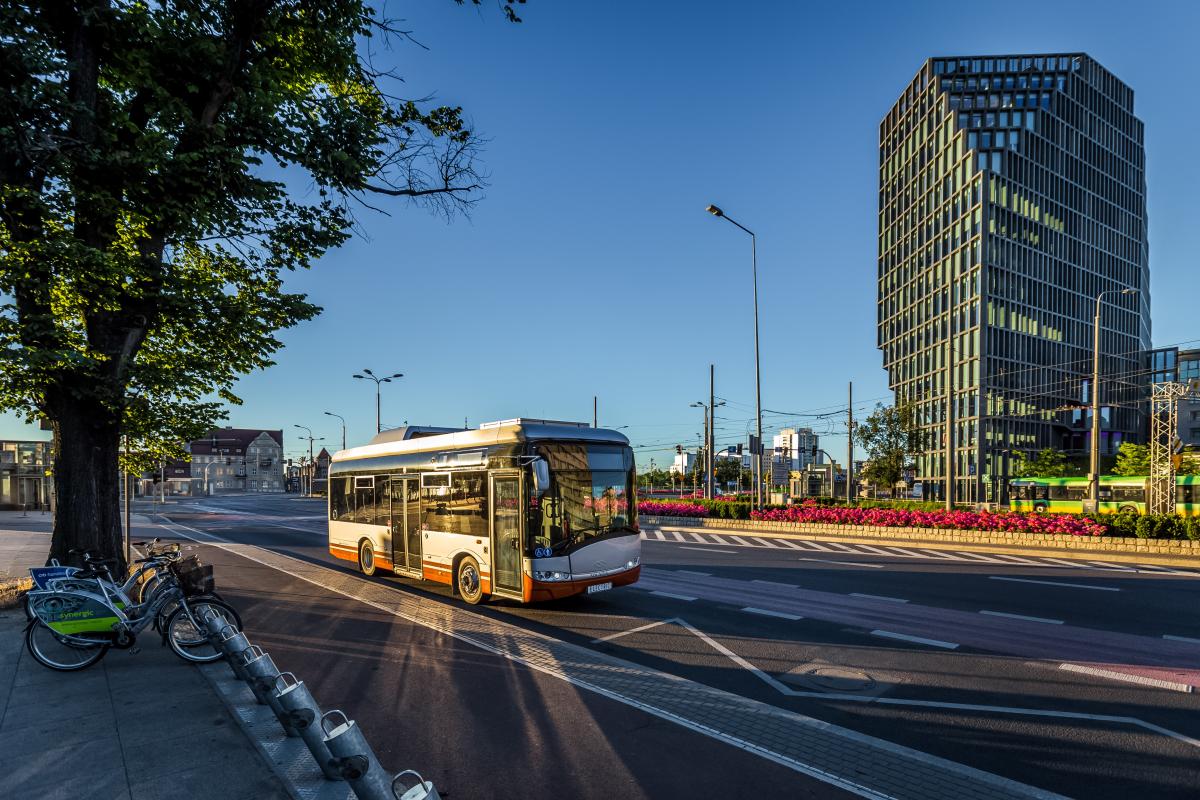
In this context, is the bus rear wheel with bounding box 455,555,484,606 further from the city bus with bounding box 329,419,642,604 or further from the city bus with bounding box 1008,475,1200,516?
the city bus with bounding box 1008,475,1200,516

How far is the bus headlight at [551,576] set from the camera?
9.29m

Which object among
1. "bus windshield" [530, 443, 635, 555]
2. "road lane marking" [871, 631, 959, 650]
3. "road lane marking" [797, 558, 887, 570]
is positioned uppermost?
"bus windshield" [530, 443, 635, 555]

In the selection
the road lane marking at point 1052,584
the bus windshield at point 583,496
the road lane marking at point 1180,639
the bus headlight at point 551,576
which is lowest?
the road lane marking at point 1052,584

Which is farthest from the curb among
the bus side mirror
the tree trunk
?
the tree trunk

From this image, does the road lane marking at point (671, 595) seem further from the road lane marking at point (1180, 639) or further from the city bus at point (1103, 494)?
the city bus at point (1103, 494)

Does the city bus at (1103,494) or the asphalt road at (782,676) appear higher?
the asphalt road at (782,676)

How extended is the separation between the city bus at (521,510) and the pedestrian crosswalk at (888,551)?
30.8 feet

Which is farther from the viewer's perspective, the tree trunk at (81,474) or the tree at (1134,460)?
the tree at (1134,460)

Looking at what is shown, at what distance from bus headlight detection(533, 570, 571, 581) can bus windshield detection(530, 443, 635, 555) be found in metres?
0.34

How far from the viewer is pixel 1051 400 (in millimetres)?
61688

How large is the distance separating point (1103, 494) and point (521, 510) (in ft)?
115

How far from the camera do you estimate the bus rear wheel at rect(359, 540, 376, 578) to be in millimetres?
13711

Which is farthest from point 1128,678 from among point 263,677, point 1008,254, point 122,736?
point 1008,254

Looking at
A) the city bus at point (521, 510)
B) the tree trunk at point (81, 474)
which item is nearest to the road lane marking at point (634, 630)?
the city bus at point (521, 510)
